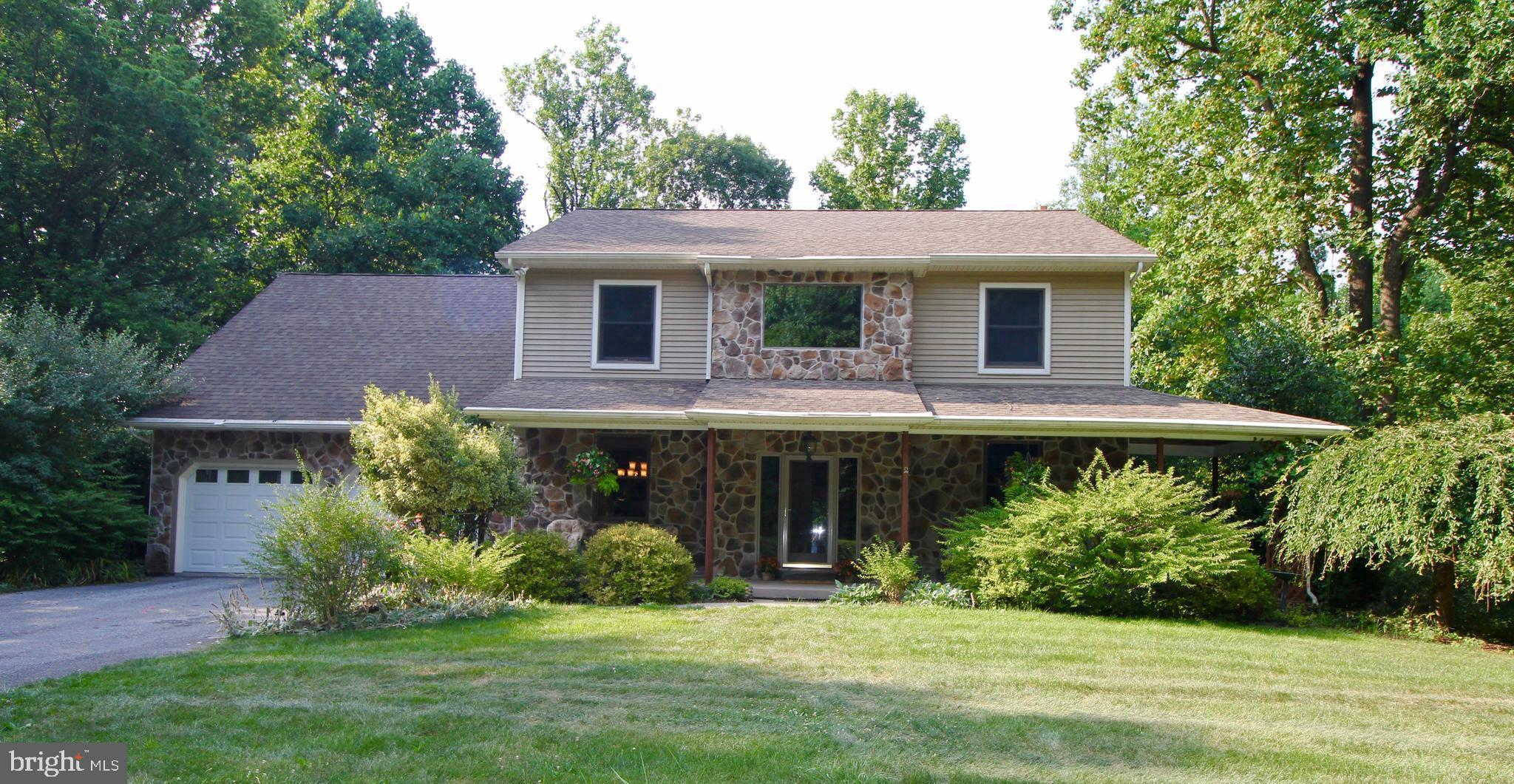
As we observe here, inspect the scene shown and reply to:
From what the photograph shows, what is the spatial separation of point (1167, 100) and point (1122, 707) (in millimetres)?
14087

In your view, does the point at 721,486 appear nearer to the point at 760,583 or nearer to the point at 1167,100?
the point at 760,583

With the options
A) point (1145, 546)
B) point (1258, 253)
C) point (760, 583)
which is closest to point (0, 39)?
point (760, 583)

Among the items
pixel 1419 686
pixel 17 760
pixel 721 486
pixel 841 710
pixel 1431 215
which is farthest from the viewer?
pixel 1431 215

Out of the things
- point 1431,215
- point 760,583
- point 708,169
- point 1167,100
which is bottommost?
point 760,583

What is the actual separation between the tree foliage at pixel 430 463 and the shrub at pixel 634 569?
135 cm

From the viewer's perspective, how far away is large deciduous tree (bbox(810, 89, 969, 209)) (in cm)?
3111

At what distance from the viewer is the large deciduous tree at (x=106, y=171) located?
1803cm

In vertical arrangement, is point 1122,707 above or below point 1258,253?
below

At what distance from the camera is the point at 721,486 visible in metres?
14.4

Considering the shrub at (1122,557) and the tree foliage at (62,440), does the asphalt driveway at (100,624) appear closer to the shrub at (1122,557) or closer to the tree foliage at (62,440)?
the tree foliage at (62,440)

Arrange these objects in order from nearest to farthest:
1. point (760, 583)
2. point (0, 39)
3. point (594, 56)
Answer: point (760, 583) < point (0, 39) < point (594, 56)

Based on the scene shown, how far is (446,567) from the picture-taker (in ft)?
34.4

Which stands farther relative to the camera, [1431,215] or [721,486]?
[1431,215]
